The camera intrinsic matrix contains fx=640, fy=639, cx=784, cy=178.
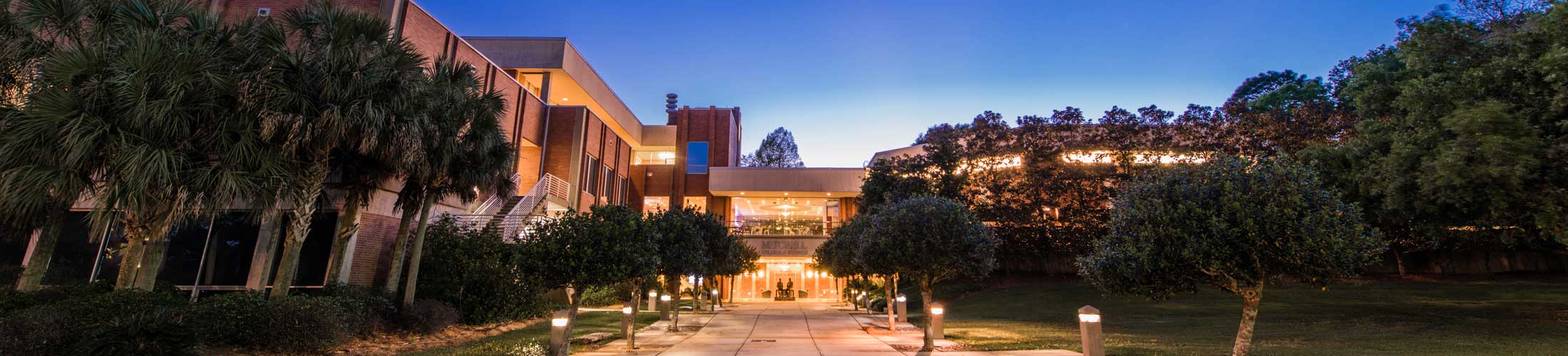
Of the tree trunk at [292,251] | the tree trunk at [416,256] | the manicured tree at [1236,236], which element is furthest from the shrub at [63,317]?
the manicured tree at [1236,236]

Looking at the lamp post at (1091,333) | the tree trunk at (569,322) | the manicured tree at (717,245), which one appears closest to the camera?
the lamp post at (1091,333)

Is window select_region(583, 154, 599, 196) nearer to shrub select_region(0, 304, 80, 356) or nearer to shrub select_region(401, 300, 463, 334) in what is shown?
shrub select_region(401, 300, 463, 334)

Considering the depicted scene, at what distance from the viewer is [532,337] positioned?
1622 centimetres

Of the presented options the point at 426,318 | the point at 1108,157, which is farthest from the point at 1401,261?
the point at 426,318

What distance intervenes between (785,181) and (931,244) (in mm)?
29786

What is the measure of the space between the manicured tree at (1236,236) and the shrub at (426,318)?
1487 cm

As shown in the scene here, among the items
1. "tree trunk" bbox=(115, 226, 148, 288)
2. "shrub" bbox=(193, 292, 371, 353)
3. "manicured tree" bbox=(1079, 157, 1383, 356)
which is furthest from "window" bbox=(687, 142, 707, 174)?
"manicured tree" bbox=(1079, 157, 1383, 356)

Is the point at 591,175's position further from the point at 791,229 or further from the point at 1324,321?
the point at 1324,321

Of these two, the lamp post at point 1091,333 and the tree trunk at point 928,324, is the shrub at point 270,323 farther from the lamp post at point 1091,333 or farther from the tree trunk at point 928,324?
the lamp post at point 1091,333

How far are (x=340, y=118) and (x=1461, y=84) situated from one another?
2294cm

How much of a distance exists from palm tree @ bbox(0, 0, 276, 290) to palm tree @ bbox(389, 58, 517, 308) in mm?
3406

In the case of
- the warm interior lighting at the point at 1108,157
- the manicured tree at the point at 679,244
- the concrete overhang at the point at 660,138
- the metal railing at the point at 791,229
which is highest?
the concrete overhang at the point at 660,138

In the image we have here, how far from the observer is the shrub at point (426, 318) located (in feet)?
51.0

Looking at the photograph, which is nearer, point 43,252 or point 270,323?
point 270,323
